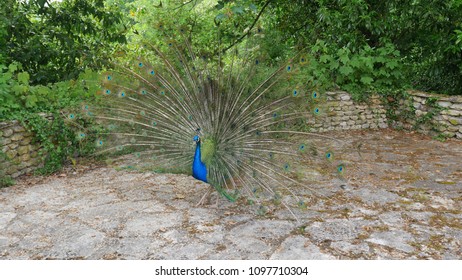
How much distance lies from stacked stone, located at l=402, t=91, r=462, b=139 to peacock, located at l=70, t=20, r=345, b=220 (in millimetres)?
4203

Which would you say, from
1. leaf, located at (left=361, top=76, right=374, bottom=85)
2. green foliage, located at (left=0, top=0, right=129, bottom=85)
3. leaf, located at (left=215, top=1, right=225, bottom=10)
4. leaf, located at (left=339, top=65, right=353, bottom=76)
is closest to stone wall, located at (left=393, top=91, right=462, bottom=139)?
leaf, located at (left=361, top=76, right=374, bottom=85)

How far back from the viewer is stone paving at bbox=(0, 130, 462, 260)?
132 inches

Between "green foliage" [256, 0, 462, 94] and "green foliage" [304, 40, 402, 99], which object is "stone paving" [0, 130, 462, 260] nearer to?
"green foliage" [304, 40, 402, 99]

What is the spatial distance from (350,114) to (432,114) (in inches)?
59.8

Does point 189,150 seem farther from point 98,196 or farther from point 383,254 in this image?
point 383,254

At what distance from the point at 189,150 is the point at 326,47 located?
5.05 m

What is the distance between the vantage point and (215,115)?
13.4 feet

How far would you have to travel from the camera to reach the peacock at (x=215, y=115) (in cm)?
402

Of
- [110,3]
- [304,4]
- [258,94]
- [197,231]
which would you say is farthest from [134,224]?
[304,4]

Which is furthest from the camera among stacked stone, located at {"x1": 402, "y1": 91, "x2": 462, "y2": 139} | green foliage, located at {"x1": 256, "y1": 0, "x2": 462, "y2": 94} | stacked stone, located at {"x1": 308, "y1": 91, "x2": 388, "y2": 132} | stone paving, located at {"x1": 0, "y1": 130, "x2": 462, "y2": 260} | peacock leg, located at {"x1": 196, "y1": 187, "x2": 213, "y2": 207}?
stacked stone, located at {"x1": 308, "y1": 91, "x2": 388, "y2": 132}

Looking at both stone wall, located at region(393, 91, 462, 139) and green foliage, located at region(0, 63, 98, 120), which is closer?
green foliage, located at region(0, 63, 98, 120)

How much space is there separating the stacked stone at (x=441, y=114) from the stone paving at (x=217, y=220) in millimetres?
1887

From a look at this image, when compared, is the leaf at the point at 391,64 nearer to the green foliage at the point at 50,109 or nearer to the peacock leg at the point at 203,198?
the peacock leg at the point at 203,198

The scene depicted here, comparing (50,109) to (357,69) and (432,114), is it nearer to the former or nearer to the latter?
(357,69)
